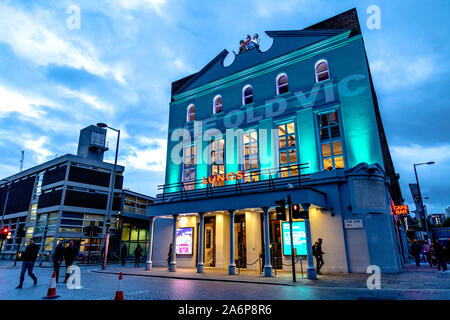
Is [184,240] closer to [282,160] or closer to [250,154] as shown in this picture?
[250,154]

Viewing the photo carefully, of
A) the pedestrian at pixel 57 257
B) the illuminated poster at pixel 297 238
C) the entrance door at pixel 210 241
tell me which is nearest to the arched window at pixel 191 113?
the entrance door at pixel 210 241

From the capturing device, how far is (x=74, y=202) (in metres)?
33.8

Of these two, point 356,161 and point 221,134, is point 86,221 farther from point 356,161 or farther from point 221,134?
point 356,161

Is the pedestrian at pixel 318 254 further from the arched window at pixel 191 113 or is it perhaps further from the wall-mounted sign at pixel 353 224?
the arched window at pixel 191 113

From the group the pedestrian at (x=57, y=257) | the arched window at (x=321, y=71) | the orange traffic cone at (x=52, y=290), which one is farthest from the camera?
the arched window at (x=321, y=71)

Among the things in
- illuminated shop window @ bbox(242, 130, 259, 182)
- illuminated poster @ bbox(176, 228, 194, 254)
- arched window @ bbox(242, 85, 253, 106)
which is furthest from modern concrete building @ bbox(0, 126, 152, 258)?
arched window @ bbox(242, 85, 253, 106)

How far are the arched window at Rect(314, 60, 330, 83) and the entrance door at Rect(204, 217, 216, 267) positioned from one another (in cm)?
1387

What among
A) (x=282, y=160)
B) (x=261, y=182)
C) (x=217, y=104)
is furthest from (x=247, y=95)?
(x=261, y=182)

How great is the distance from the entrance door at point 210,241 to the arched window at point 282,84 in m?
11.9

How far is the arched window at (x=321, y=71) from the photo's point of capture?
21833 millimetres

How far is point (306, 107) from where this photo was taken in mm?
21469

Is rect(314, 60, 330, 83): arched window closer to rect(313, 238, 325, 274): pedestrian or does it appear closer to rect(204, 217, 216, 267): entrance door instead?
rect(313, 238, 325, 274): pedestrian

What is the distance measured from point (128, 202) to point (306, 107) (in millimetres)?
27974
